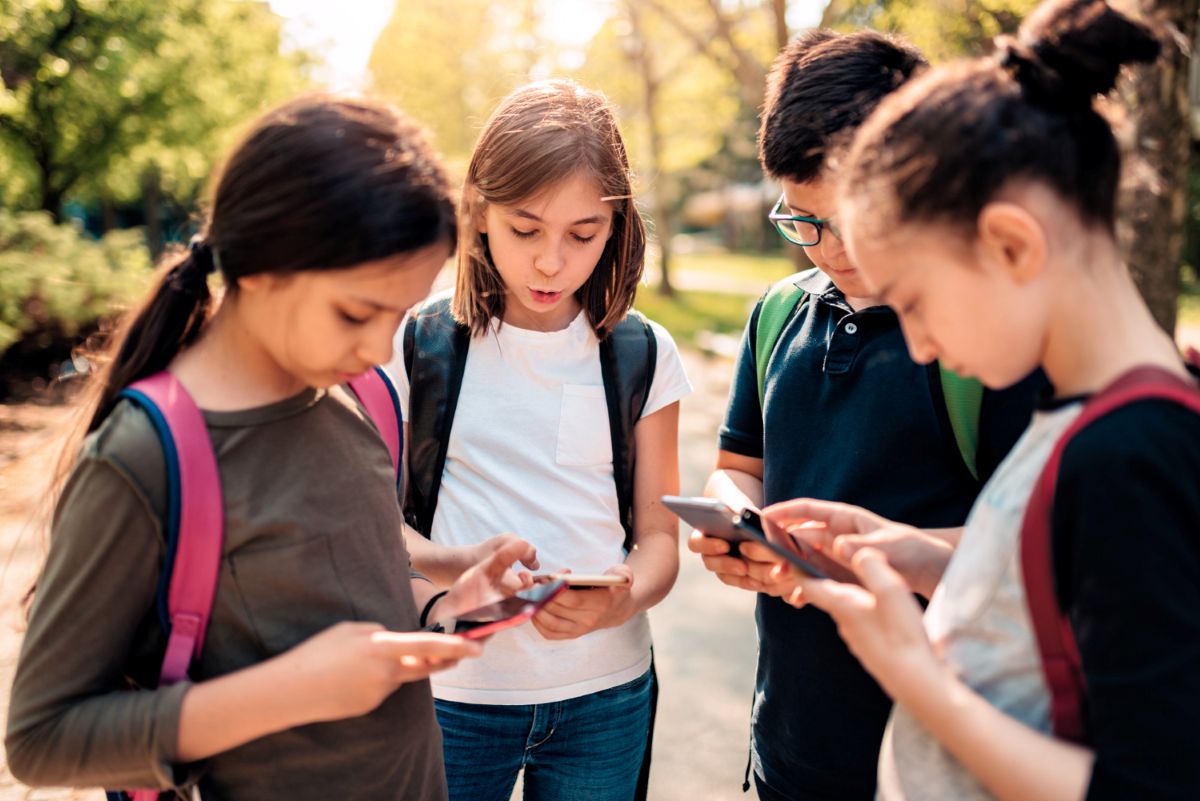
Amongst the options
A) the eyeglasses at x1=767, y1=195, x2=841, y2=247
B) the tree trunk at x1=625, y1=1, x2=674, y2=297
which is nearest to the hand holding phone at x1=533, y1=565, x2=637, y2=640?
the eyeglasses at x1=767, y1=195, x2=841, y2=247

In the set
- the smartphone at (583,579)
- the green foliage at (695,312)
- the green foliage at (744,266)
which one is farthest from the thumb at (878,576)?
the green foliage at (744,266)

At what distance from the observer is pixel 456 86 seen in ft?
81.1

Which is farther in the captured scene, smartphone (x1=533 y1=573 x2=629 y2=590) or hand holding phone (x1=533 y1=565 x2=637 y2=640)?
hand holding phone (x1=533 y1=565 x2=637 y2=640)

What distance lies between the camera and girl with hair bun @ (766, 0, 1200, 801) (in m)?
1.08

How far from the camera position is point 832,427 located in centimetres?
203

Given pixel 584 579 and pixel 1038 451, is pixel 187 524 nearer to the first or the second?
pixel 584 579

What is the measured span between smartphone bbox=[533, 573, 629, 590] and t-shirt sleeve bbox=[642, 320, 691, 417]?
1.74ft

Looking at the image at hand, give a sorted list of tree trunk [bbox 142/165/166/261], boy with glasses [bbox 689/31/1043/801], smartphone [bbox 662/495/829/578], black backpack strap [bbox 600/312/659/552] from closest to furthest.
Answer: smartphone [bbox 662/495/829/578] < boy with glasses [bbox 689/31/1043/801] < black backpack strap [bbox 600/312/659/552] < tree trunk [bbox 142/165/166/261]

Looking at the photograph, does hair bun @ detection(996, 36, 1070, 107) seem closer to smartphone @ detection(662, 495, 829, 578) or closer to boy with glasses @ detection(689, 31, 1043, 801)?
boy with glasses @ detection(689, 31, 1043, 801)

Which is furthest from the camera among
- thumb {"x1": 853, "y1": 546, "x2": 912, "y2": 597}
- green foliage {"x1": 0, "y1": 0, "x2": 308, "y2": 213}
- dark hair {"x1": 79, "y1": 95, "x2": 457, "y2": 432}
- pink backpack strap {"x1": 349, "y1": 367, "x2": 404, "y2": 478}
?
green foliage {"x1": 0, "y1": 0, "x2": 308, "y2": 213}

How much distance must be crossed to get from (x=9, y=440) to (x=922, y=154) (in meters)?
8.68

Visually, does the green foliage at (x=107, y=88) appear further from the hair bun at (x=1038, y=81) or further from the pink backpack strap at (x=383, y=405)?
the hair bun at (x=1038, y=81)

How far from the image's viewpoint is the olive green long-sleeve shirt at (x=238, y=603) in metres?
1.34

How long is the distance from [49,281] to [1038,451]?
32.5 feet
